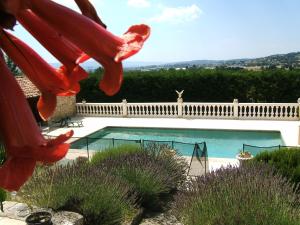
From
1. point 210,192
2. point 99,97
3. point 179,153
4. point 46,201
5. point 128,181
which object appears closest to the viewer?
point 210,192

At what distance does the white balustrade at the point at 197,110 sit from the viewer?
18016mm

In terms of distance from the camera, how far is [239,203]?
197 inches

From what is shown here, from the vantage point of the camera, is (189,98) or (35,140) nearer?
(35,140)

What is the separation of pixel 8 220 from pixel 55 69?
5229mm

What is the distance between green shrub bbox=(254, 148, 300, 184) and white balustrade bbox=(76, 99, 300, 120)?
399 inches

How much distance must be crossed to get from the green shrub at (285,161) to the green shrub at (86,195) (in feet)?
10.3

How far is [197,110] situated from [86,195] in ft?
44.8

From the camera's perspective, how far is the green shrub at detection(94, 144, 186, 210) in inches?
289

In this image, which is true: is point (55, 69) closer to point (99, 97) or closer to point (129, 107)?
point (129, 107)

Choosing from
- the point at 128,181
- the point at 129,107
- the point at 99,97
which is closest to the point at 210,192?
the point at 128,181

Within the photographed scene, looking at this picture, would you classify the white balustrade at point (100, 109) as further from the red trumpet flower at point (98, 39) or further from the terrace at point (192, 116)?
the red trumpet flower at point (98, 39)

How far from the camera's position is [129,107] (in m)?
20.3

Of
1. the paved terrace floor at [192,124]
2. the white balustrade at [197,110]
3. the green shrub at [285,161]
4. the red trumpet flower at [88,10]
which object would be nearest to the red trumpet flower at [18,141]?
the red trumpet flower at [88,10]

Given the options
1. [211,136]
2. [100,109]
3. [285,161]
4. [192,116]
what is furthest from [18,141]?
[100,109]
